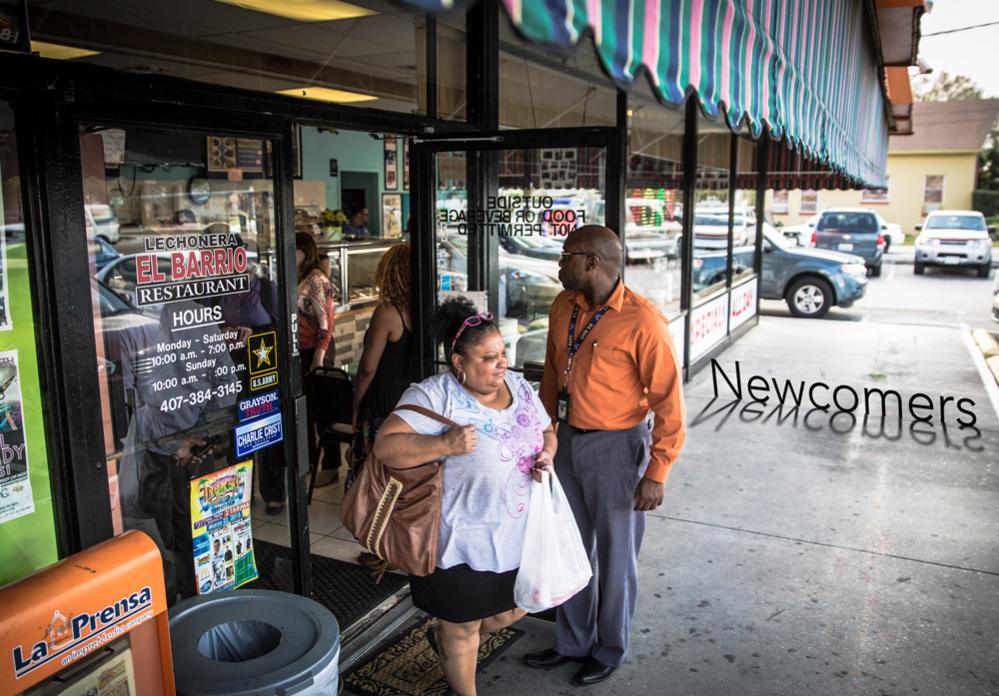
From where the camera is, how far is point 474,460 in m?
3.09

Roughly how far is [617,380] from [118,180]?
2.06 meters

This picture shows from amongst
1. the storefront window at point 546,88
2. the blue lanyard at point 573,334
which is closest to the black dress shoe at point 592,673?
the blue lanyard at point 573,334

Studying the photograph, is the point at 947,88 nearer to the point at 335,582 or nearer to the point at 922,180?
the point at 922,180

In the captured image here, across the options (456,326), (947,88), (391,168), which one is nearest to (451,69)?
(456,326)

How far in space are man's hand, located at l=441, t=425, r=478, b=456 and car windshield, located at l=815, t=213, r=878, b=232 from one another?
22.7m

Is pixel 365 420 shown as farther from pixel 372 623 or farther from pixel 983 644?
pixel 983 644

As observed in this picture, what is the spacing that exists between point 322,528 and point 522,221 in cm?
230

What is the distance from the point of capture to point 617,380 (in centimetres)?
371

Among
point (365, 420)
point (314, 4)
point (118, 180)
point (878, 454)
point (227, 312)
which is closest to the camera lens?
point (118, 180)

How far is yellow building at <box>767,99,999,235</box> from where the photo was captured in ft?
137

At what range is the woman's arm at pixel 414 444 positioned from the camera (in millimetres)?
2961

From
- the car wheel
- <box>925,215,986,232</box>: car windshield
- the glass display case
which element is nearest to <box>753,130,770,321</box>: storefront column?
the car wheel

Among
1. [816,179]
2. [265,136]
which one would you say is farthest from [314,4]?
[816,179]

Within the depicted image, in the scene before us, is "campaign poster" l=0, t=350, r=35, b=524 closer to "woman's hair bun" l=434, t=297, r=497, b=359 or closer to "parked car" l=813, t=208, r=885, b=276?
"woman's hair bun" l=434, t=297, r=497, b=359
